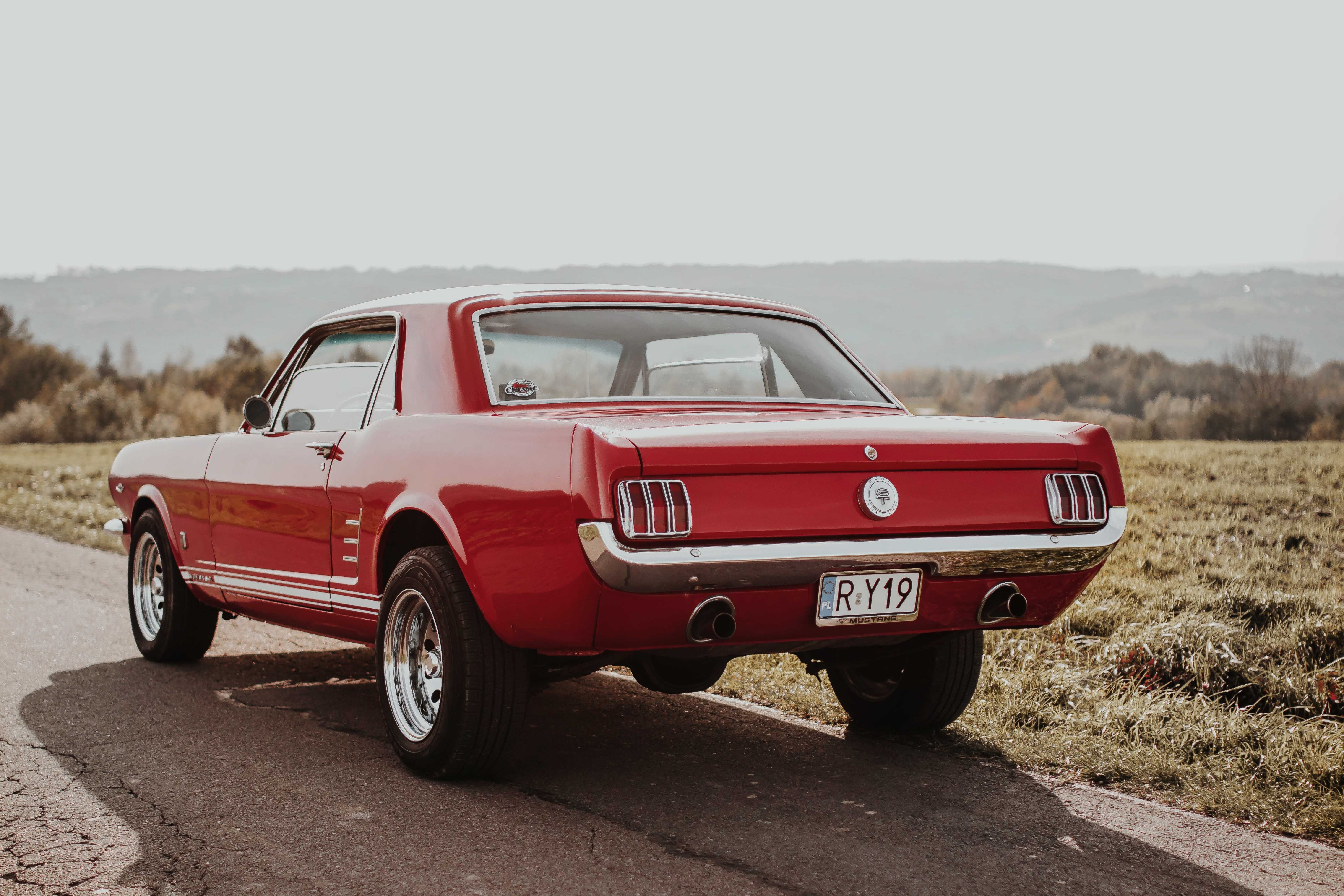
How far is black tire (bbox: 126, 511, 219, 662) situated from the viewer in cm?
629

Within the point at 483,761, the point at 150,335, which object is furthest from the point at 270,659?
the point at 150,335

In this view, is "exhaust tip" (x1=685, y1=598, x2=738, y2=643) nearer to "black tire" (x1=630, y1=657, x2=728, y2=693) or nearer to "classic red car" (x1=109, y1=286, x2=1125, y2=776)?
"classic red car" (x1=109, y1=286, x2=1125, y2=776)

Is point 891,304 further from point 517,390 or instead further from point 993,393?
point 517,390

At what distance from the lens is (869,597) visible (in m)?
3.73

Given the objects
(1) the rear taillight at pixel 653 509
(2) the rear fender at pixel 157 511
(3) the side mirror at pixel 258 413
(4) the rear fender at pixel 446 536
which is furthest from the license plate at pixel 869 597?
(2) the rear fender at pixel 157 511

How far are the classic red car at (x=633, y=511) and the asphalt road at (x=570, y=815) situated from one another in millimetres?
330

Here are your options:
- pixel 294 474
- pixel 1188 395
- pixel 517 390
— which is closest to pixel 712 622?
pixel 517 390

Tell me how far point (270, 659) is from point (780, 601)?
3.92 metres

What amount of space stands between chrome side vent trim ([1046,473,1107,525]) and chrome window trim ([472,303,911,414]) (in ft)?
2.30

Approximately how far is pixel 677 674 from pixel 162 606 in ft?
10.7

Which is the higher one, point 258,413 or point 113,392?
point 258,413

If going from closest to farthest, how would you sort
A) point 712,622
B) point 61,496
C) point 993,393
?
point 712,622
point 61,496
point 993,393

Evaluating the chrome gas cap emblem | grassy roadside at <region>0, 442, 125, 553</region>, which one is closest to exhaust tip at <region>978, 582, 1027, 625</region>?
the chrome gas cap emblem

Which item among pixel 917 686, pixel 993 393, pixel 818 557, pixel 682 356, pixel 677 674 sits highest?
pixel 682 356
